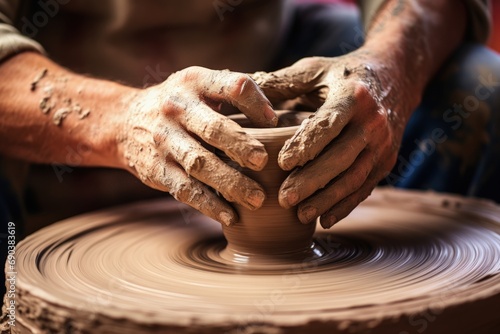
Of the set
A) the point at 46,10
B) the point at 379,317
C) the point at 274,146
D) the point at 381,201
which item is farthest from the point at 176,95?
the point at 46,10

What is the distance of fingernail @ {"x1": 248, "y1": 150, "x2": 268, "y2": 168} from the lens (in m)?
1.11

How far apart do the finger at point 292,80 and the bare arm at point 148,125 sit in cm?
13

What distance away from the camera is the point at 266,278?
1145 mm

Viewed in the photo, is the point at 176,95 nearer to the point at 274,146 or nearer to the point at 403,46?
the point at 274,146

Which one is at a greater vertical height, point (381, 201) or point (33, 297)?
point (33, 297)

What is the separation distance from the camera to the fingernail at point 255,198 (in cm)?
114

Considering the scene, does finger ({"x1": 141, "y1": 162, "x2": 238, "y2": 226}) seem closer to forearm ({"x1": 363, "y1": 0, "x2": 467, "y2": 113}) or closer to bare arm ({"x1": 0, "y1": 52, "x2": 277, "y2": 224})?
bare arm ({"x1": 0, "y1": 52, "x2": 277, "y2": 224})

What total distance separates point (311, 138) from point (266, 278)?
0.25 metres

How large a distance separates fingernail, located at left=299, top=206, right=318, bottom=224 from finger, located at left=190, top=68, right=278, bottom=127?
169mm

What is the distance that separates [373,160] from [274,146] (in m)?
0.22

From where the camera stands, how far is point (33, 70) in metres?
1.67

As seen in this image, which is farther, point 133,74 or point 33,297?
point 133,74

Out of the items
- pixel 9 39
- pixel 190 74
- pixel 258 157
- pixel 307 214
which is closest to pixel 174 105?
pixel 190 74

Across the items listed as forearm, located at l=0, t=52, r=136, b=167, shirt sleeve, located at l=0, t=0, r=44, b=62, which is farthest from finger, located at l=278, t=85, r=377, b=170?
shirt sleeve, located at l=0, t=0, r=44, b=62
